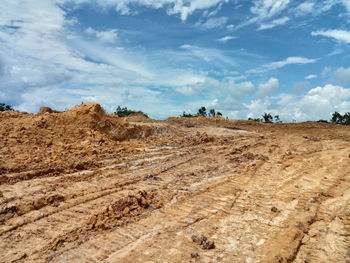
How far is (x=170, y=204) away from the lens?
5105 mm

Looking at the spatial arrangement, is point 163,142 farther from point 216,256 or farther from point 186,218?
point 216,256

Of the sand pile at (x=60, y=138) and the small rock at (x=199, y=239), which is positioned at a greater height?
the sand pile at (x=60, y=138)

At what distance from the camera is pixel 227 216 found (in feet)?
15.0

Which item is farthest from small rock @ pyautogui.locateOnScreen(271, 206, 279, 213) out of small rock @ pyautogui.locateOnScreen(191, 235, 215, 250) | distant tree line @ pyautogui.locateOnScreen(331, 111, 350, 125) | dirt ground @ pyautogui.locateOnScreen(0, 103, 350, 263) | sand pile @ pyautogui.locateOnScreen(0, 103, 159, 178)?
distant tree line @ pyautogui.locateOnScreen(331, 111, 350, 125)

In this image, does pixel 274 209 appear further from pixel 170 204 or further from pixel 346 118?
pixel 346 118

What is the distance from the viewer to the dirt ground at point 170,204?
362 cm

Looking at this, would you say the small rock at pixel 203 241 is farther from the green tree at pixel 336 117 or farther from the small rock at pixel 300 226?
the green tree at pixel 336 117

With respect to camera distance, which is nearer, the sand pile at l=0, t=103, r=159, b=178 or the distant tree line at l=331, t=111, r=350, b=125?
the sand pile at l=0, t=103, r=159, b=178

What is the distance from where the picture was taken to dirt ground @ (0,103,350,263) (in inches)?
142

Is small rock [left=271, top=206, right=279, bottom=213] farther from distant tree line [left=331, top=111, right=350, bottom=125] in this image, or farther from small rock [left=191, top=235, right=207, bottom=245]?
distant tree line [left=331, top=111, right=350, bottom=125]

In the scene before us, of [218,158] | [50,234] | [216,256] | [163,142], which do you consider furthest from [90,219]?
[163,142]

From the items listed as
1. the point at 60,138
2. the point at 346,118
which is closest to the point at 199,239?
the point at 60,138

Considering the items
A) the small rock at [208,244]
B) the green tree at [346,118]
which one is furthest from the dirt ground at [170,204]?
the green tree at [346,118]

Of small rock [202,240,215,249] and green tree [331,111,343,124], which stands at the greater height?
green tree [331,111,343,124]
